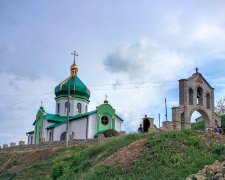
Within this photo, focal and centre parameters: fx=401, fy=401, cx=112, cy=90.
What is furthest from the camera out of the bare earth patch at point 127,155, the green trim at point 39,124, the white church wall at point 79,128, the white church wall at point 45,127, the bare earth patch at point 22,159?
the green trim at point 39,124

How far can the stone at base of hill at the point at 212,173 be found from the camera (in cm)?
1433

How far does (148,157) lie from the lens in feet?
61.1

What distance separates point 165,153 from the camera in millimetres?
18703

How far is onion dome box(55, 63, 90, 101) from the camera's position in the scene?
48281 millimetres

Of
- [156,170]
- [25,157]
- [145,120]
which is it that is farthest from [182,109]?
[25,157]

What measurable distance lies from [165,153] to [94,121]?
25504 millimetres

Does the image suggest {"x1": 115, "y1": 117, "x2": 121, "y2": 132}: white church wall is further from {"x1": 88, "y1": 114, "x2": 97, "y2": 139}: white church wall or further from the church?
{"x1": 88, "y1": 114, "x2": 97, "y2": 139}: white church wall

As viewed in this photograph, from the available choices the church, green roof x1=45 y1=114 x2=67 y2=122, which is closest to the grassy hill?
the church

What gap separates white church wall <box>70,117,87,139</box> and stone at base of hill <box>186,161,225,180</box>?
28.5 metres

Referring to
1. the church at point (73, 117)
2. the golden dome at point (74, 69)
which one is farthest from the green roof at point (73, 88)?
the golden dome at point (74, 69)

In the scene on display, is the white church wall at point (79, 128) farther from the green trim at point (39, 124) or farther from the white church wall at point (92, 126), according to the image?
the green trim at point (39, 124)

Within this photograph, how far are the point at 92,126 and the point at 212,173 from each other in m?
29.2

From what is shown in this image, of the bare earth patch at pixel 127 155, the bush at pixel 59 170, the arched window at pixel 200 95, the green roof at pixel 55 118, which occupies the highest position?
the arched window at pixel 200 95

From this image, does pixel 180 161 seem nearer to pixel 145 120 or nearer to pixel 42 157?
pixel 145 120
